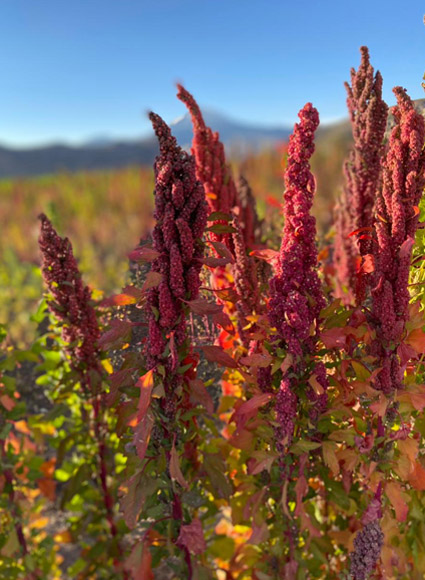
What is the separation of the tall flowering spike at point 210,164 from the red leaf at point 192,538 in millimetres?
1088

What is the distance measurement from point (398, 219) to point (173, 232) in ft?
1.89

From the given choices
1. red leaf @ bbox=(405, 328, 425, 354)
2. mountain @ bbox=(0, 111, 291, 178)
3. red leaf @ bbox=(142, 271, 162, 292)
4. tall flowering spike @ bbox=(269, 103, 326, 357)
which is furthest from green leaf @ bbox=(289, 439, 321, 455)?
mountain @ bbox=(0, 111, 291, 178)

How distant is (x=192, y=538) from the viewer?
1.33m

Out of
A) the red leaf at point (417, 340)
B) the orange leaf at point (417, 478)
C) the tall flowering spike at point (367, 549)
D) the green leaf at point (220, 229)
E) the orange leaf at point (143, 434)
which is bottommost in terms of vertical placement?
the tall flowering spike at point (367, 549)

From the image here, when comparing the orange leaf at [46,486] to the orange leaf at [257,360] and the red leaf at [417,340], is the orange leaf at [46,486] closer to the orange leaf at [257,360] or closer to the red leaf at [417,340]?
the orange leaf at [257,360]

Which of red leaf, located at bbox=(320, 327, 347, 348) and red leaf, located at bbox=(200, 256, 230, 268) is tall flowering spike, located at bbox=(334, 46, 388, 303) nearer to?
red leaf, located at bbox=(320, 327, 347, 348)

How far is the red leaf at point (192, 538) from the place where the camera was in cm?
132

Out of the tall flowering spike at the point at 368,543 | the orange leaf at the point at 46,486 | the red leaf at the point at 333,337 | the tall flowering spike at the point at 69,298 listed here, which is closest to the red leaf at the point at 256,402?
the red leaf at the point at 333,337

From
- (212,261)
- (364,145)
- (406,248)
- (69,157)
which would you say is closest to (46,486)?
(212,261)

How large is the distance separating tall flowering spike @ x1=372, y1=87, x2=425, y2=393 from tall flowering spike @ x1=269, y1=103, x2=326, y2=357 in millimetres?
171

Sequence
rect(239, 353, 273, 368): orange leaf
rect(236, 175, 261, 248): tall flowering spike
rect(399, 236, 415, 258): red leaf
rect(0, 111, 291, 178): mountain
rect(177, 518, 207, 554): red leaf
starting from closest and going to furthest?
rect(399, 236, 415, 258): red leaf
rect(239, 353, 273, 368): orange leaf
rect(177, 518, 207, 554): red leaf
rect(236, 175, 261, 248): tall flowering spike
rect(0, 111, 291, 178): mountain

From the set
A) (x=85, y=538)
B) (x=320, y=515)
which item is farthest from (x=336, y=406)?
(x=85, y=538)

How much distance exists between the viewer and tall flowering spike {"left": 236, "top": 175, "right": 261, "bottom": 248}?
1.99 meters

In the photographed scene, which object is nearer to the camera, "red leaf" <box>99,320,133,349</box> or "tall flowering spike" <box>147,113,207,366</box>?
"tall flowering spike" <box>147,113,207,366</box>
